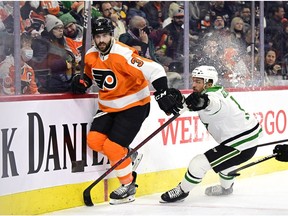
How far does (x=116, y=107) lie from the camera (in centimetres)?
476

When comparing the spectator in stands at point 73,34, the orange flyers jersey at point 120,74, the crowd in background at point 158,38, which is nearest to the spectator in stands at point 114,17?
the crowd in background at point 158,38

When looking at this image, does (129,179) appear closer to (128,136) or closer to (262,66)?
(128,136)

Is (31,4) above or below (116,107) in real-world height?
above

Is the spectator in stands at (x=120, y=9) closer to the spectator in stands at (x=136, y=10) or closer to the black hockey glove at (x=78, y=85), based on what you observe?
the spectator in stands at (x=136, y=10)

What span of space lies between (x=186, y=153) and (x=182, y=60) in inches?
36.5

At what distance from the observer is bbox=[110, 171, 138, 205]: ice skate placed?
15.5 ft

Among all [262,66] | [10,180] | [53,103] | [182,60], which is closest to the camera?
[10,180]

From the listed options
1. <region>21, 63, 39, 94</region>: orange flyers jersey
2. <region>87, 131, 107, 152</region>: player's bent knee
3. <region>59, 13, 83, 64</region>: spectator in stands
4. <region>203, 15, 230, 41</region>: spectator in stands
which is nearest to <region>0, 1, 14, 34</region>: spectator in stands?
<region>21, 63, 39, 94</region>: orange flyers jersey

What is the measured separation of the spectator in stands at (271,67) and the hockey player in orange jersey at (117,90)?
2.52m

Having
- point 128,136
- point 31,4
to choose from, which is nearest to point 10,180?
point 128,136

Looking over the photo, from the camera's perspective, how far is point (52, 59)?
4.99 metres

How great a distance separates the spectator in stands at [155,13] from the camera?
20.1 feet

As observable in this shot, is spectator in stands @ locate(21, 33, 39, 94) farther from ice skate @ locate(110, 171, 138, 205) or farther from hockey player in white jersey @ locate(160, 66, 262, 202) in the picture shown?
hockey player in white jersey @ locate(160, 66, 262, 202)

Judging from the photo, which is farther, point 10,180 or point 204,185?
point 204,185
